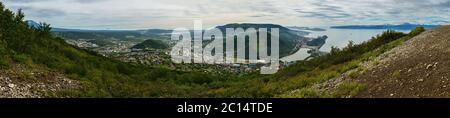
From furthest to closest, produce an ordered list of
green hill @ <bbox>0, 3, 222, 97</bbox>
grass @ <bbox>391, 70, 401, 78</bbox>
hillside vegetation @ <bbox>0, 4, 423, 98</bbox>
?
green hill @ <bbox>0, 3, 222, 97</bbox> → hillside vegetation @ <bbox>0, 4, 423, 98</bbox> → grass @ <bbox>391, 70, 401, 78</bbox>

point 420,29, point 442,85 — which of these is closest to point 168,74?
point 420,29

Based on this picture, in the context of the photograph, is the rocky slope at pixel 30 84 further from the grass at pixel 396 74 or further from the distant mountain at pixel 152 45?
the distant mountain at pixel 152 45

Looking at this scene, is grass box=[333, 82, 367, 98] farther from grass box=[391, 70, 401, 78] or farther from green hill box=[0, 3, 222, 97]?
green hill box=[0, 3, 222, 97]

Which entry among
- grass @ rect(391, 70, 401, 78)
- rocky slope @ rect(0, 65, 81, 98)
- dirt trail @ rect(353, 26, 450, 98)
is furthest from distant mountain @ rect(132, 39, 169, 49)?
grass @ rect(391, 70, 401, 78)

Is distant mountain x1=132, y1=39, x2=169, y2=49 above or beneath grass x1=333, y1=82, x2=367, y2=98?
beneath

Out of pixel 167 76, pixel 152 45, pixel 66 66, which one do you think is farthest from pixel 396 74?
pixel 152 45

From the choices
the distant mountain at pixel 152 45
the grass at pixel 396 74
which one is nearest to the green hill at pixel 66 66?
the grass at pixel 396 74

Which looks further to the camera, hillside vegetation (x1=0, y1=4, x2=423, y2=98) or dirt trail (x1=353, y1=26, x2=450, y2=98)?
hillside vegetation (x1=0, y1=4, x2=423, y2=98)
